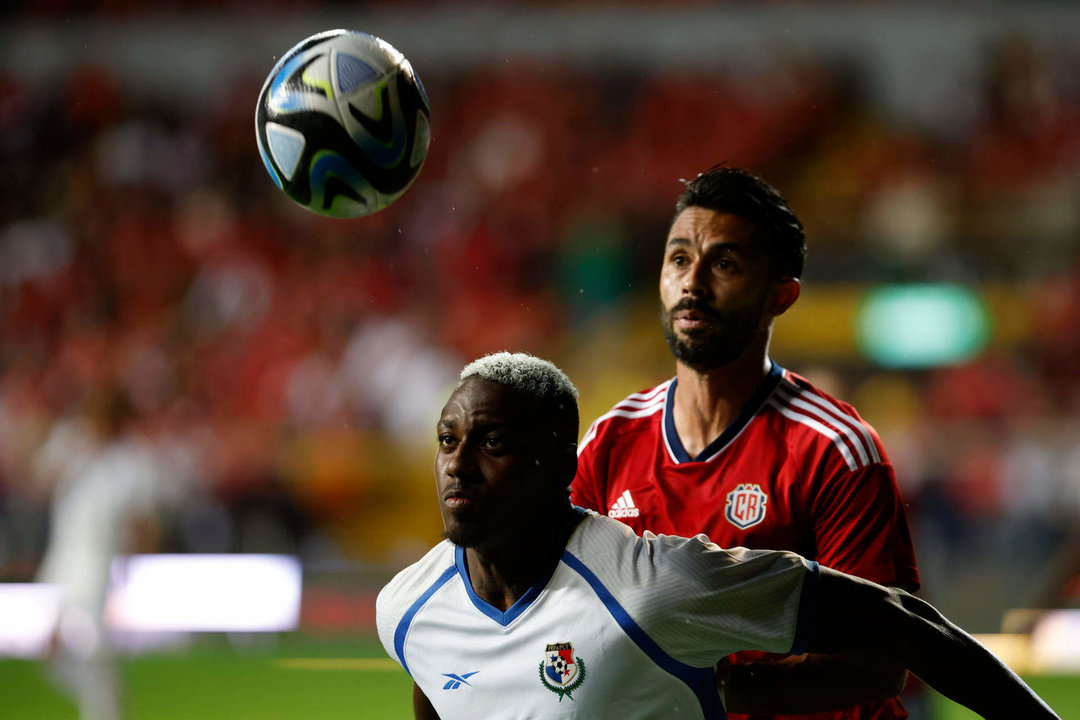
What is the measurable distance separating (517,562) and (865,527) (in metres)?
0.88

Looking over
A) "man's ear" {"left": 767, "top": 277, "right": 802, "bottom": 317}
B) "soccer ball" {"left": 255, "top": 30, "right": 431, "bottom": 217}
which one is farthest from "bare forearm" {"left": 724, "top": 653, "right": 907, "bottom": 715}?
"soccer ball" {"left": 255, "top": 30, "right": 431, "bottom": 217}

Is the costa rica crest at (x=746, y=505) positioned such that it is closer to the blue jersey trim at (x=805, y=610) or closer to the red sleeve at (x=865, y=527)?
the red sleeve at (x=865, y=527)

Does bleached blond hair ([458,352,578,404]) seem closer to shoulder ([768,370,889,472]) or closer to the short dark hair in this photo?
shoulder ([768,370,889,472])

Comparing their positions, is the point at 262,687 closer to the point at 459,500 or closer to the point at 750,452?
the point at 750,452

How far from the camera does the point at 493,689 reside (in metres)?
2.52

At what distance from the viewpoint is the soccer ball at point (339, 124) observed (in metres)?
3.53

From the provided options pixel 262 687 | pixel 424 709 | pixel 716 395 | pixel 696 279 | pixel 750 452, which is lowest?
pixel 262 687

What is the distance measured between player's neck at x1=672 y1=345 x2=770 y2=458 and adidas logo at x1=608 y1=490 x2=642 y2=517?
198 mm

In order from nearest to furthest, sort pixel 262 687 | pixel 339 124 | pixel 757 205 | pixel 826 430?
1. pixel 826 430
2. pixel 757 205
3. pixel 339 124
4. pixel 262 687

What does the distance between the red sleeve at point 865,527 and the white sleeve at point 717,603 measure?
20.9 inches

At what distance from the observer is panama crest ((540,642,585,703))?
2408mm

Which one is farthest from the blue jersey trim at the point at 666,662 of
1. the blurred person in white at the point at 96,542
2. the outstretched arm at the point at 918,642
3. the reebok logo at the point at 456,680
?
the blurred person in white at the point at 96,542

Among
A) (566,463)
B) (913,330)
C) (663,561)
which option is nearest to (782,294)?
(566,463)

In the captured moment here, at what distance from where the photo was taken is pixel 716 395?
3197 millimetres
